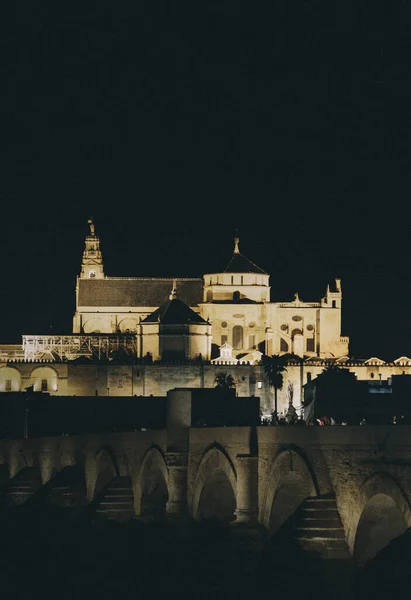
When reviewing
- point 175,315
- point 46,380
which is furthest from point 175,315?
point 46,380

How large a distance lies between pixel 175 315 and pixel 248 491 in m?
75.3

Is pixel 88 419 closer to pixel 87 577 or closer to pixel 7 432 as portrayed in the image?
pixel 7 432

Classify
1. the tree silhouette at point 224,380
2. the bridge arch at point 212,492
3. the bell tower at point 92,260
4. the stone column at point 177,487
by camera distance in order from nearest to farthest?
the bridge arch at point 212,492 → the stone column at point 177,487 → the tree silhouette at point 224,380 → the bell tower at point 92,260

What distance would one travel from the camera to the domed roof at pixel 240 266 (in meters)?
130

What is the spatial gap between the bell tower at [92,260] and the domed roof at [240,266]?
11633mm

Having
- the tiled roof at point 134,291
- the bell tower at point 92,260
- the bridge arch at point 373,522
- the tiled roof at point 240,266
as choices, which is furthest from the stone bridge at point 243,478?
the bell tower at point 92,260

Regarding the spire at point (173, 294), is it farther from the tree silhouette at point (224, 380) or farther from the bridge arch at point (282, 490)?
the bridge arch at point (282, 490)

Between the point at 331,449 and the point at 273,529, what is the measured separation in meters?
5.10

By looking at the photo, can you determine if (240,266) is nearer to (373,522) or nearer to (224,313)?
(224,313)

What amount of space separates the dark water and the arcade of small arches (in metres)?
1.02

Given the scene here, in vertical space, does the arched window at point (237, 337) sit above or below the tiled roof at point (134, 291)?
below

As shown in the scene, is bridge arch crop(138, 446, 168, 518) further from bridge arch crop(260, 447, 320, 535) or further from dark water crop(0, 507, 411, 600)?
bridge arch crop(260, 447, 320, 535)

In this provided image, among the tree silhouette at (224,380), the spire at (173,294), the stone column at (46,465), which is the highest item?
the spire at (173,294)

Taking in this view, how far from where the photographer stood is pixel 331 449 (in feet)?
130
